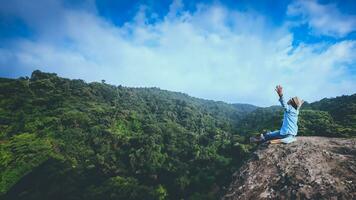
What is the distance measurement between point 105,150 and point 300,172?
179 feet

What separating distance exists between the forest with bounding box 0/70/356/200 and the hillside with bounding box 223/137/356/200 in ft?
93.8

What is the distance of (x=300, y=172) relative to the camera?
7.41 meters

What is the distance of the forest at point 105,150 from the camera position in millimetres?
42094

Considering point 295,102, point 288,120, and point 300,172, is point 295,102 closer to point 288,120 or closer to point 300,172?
point 288,120

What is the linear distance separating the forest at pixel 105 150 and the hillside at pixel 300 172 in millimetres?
28601

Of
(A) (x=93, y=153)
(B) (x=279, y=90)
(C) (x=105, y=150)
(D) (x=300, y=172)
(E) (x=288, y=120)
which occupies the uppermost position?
(B) (x=279, y=90)

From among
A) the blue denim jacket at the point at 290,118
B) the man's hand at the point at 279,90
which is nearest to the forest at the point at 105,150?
the blue denim jacket at the point at 290,118

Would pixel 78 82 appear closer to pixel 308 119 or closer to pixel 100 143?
pixel 100 143

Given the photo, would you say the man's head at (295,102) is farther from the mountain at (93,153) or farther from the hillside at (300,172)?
the mountain at (93,153)

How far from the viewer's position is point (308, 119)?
4762cm

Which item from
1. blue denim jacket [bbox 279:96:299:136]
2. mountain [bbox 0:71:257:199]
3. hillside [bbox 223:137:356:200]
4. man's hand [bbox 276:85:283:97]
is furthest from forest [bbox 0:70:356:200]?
man's hand [bbox 276:85:283:97]

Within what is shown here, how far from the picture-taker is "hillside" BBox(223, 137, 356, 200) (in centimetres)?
665

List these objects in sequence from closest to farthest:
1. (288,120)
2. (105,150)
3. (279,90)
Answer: (279,90)
(288,120)
(105,150)

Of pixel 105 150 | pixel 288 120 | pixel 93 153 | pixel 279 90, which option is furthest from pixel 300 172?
pixel 105 150
